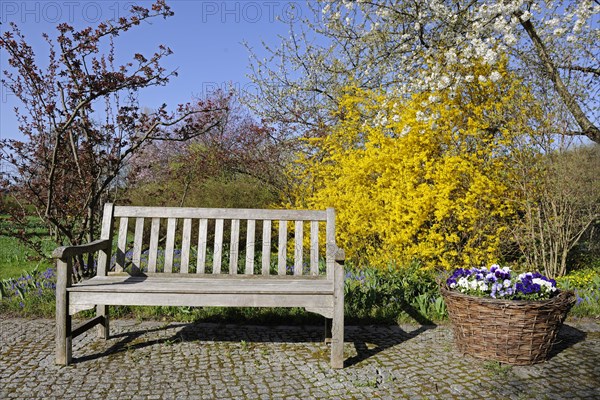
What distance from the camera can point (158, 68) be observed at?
15.9 feet

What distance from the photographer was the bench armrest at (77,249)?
10.8ft

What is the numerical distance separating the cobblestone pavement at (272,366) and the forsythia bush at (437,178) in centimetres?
167

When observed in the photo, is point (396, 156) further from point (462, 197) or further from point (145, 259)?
point (145, 259)

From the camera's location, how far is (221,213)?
400cm

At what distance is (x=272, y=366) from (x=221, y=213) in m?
1.29

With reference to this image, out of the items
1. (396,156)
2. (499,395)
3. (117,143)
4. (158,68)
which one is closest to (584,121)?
(396,156)

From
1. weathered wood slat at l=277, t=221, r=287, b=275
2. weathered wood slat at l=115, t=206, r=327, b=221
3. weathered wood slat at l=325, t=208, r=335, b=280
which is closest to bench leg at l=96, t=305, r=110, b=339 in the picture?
weathered wood slat at l=115, t=206, r=327, b=221

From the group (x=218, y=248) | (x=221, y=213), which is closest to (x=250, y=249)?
(x=218, y=248)

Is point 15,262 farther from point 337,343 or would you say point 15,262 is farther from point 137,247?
point 337,343

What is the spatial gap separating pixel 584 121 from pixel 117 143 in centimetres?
547

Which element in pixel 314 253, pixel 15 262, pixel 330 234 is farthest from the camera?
pixel 15 262

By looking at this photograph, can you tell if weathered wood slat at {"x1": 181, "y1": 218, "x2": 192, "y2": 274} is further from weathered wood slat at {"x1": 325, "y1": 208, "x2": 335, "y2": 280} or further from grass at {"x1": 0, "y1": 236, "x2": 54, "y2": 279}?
grass at {"x1": 0, "y1": 236, "x2": 54, "y2": 279}

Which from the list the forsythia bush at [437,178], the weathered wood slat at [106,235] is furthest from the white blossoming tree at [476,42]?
the weathered wood slat at [106,235]

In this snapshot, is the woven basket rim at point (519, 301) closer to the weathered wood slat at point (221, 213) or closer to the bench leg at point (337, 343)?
the bench leg at point (337, 343)
